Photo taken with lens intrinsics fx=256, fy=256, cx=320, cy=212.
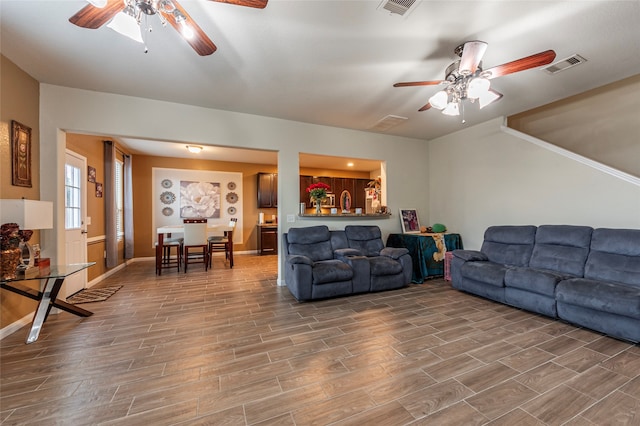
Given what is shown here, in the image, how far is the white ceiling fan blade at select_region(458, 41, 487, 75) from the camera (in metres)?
2.12

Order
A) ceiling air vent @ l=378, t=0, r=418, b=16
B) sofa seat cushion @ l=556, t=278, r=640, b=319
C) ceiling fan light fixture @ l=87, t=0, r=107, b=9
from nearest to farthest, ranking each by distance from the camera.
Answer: ceiling fan light fixture @ l=87, t=0, r=107, b=9 → ceiling air vent @ l=378, t=0, r=418, b=16 → sofa seat cushion @ l=556, t=278, r=640, b=319

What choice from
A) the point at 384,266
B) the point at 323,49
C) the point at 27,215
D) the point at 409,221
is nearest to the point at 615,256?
the point at 384,266

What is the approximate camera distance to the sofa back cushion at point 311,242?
12.9 ft

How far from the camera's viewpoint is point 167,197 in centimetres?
659

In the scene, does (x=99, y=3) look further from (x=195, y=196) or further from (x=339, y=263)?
(x=195, y=196)

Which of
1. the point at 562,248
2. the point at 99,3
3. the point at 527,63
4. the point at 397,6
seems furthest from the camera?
the point at 562,248

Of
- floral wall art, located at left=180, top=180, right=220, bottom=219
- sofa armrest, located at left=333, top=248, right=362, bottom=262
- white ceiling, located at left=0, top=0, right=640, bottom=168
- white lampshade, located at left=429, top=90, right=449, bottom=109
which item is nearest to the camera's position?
white ceiling, located at left=0, top=0, right=640, bottom=168

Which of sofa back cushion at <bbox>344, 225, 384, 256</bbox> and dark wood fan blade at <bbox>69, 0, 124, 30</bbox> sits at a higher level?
dark wood fan blade at <bbox>69, 0, 124, 30</bbox>

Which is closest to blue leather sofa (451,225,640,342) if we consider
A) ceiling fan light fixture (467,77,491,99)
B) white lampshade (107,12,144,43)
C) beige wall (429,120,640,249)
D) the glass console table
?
beige wall (429,120,640,249)

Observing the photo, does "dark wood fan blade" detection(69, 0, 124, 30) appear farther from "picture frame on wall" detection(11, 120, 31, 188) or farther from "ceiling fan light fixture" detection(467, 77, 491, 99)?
"ceiling fan light fixture" detection(467, 77, 491, 99)

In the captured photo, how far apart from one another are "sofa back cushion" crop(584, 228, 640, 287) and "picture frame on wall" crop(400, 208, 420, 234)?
2.51m

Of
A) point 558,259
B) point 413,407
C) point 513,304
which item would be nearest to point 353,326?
point 413,407

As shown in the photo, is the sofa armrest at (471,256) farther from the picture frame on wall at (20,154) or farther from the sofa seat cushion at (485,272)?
the picture frame on wall at (20,154)

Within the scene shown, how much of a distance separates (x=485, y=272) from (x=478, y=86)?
7.48ft
